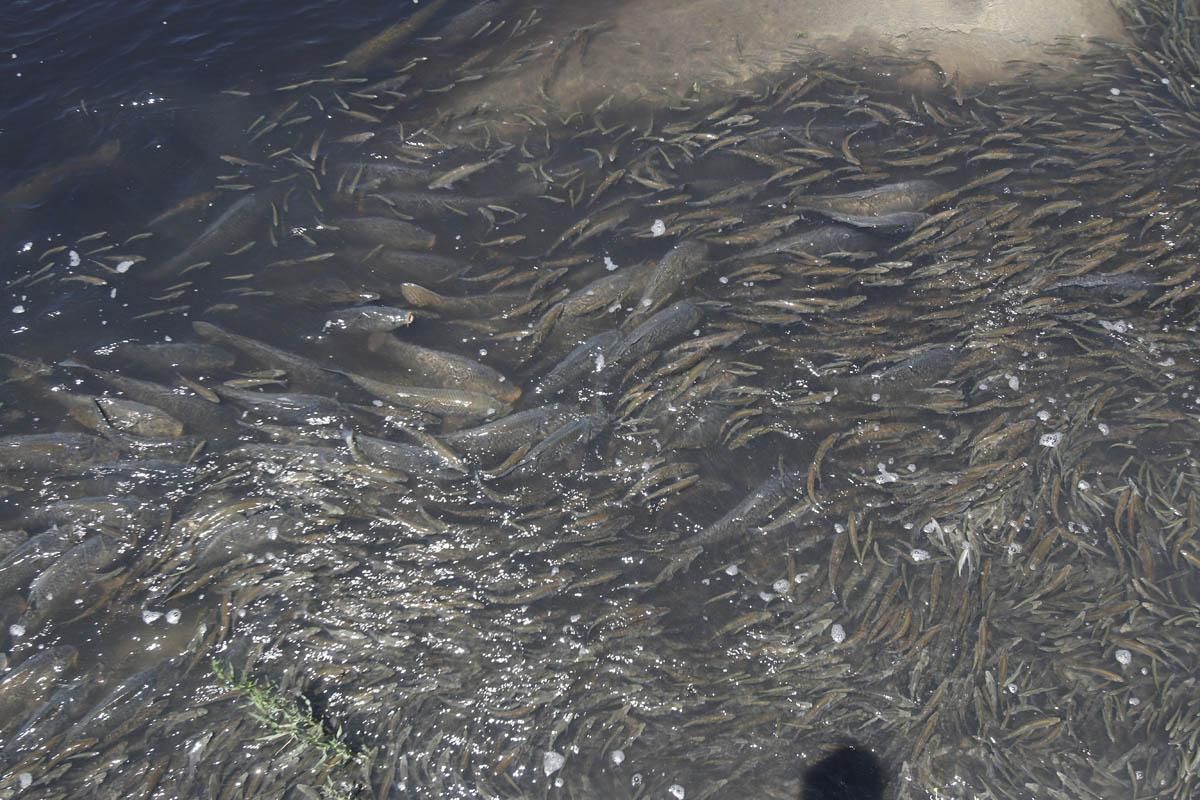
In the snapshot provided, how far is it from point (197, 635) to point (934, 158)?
269 inches

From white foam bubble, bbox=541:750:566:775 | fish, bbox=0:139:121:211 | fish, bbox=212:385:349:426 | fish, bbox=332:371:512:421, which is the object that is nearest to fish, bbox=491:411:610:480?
fish, bbox=332:371:512:421

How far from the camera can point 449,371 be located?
6.00 meters

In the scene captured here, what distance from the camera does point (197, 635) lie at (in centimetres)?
496

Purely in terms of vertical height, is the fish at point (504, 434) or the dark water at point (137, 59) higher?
the dark water at point (137, 59)

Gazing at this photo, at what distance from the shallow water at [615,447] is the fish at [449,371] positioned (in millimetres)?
26

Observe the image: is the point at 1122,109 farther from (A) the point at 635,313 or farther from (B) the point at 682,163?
(A) the point at 635,313

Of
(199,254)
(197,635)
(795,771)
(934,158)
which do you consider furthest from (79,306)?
(934,158)

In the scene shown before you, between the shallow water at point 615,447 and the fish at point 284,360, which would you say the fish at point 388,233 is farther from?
the fish at point 284,360

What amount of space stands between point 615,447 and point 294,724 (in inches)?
101

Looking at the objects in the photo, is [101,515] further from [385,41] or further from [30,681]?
[385,41]

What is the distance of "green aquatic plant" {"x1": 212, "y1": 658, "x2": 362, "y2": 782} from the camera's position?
4359mm

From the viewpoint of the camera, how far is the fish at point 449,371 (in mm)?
5926

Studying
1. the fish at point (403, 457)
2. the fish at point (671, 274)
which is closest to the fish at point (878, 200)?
the fish at point (671, 274)

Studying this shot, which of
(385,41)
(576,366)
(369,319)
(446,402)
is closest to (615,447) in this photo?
(576,366)
